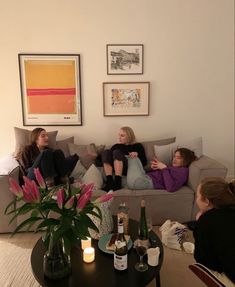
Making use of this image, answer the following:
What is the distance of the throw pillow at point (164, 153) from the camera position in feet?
10.4

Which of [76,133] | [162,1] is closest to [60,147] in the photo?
[76,133]

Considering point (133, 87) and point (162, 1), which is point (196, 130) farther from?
point (162, 1)

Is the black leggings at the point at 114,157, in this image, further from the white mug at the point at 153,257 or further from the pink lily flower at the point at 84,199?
the pink lily flower at the point at 84,199

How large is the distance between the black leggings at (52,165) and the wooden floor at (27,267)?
0.63m

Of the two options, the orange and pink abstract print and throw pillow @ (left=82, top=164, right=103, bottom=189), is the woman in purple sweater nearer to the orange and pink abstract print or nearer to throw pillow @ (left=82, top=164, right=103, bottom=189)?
throw pillow @ (left=82, top=164, right=103, bottom=189)

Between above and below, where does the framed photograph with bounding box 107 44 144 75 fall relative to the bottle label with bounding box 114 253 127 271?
above

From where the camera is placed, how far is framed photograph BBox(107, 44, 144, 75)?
3.37 meters

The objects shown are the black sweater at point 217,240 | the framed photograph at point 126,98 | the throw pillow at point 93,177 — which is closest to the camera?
the black sweater at point 217,240

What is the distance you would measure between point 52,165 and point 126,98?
1.41m

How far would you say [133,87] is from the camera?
3475 millimetres

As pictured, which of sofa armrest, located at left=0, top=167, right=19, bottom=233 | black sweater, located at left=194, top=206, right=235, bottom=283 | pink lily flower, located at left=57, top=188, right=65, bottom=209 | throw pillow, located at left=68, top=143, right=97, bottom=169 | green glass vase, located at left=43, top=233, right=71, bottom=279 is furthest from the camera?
throw pillow, located at left=68, top=143, right=97, bottom=169

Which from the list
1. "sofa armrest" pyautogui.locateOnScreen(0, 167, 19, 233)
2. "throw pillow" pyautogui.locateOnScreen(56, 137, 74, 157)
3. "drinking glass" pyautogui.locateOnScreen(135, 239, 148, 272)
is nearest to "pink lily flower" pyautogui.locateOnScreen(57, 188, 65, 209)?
"drinking glass" pyautogui.locateOnScreen(135, 239, 148, 272)

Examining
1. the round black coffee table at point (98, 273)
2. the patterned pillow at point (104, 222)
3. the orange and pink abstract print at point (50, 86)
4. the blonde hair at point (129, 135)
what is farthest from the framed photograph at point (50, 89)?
the round black coffee table at point (98, 273)

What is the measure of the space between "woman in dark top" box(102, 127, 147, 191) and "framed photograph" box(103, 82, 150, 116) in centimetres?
35
